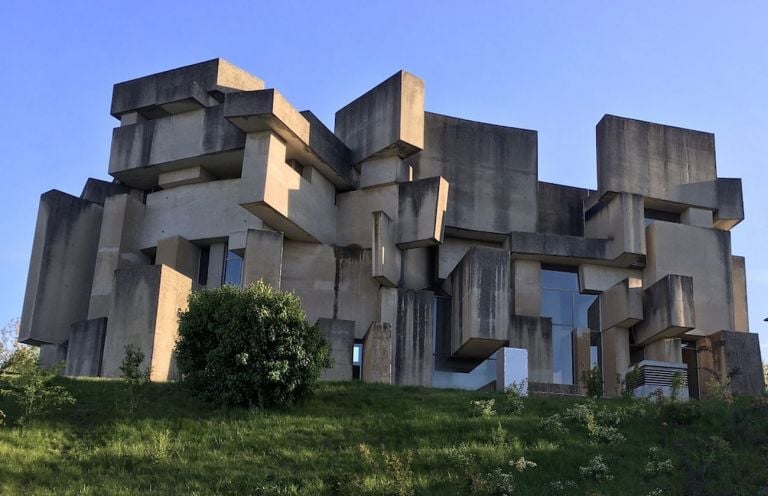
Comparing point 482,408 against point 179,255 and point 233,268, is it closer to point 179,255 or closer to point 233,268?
point 233,268

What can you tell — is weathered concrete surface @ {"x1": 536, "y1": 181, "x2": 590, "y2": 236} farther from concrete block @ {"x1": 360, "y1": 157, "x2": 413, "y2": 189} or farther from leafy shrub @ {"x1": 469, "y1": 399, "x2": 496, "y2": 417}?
leafy shrub @ {"x1": 469, "y1": 399, "x2": 496, "y2": 417}

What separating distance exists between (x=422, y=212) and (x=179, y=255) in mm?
8293

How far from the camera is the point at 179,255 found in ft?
101

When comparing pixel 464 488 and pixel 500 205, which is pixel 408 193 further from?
pixel 464 488

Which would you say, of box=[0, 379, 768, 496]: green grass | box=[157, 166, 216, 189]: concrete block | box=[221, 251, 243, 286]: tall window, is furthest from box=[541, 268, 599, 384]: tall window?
box=[157, 166, 216, 189]: concrete block

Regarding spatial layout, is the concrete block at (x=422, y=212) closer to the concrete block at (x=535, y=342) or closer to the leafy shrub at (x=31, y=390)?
the concrete block at (x=535, y=342)

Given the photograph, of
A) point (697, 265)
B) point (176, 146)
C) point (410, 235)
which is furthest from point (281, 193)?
point (697, 265)

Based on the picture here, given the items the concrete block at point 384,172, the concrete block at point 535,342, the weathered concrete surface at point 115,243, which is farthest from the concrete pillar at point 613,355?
the weathered concrete surface at point 115,243

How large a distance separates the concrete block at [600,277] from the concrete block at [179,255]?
13.8 metres

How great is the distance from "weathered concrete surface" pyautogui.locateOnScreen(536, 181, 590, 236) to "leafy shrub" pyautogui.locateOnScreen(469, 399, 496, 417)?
1624cm

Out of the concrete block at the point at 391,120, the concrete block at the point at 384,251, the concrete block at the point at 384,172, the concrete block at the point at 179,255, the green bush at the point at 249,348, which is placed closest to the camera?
the green bush at the point at 249,348

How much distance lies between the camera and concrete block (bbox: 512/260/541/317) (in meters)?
32.2

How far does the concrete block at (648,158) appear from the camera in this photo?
33.2 meters

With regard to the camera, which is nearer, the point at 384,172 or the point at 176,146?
the point at 384,172
